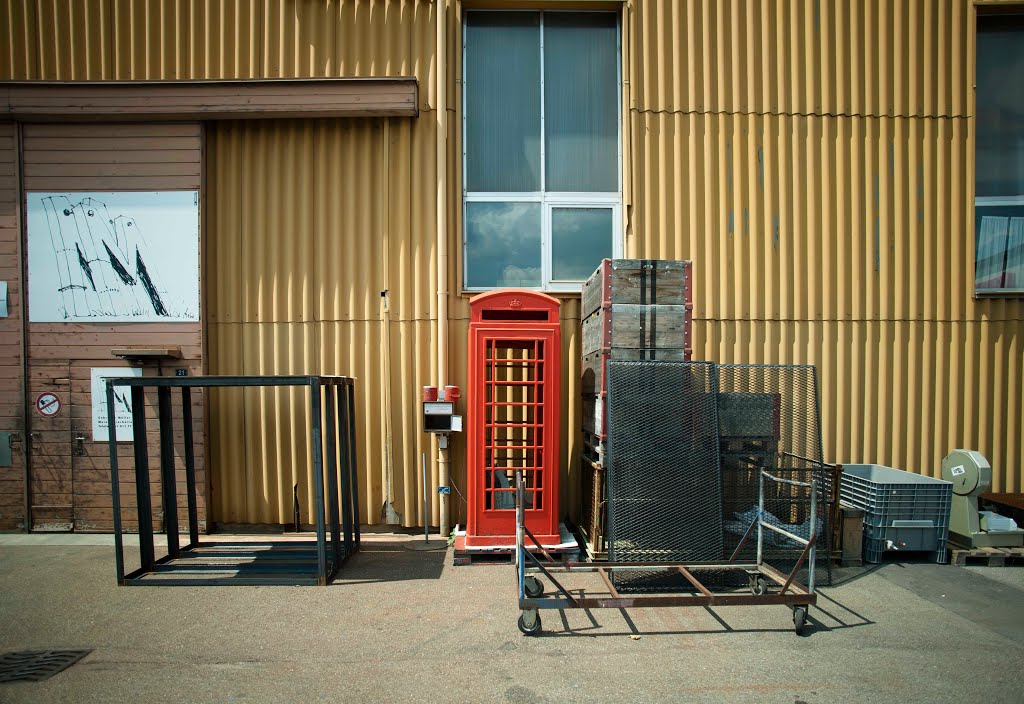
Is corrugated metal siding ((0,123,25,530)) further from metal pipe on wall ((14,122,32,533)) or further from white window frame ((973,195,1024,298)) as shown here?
white window frame ((973,195,1024,298))

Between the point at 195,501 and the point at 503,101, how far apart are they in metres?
5.93

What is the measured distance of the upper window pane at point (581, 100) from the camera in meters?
7.90

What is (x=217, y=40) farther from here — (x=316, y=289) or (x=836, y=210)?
(x=836, y=210)

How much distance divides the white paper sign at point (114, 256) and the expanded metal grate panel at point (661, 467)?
5.11 metres

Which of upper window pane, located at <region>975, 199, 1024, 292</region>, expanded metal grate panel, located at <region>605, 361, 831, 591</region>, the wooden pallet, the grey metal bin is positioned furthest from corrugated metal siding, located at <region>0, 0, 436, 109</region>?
the wooden pallet

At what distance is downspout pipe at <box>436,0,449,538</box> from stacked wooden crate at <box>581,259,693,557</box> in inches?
74.2

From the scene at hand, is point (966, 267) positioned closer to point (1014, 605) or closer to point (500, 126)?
point (1014, 605)

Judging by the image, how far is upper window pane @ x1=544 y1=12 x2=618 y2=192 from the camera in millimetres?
7898

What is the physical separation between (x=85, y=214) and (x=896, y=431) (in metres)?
10.0

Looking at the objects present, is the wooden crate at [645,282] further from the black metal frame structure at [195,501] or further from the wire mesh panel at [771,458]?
the black metal frame structure at [195,501]

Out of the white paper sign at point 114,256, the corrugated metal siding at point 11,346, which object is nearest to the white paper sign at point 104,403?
the white paper sign at point 114,256

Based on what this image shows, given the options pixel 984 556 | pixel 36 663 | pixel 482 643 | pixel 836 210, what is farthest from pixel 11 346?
pixel 984 556

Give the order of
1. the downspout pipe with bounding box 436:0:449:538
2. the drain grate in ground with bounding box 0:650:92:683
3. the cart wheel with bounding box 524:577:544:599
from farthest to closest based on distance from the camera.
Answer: the downspout pipe with bounding box 436:0:449:538 < the cart wheel with bounding box 524:577:544:599 < the drain grate in ground with bounding box 0:650:92:683

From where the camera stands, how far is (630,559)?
5676 mm
